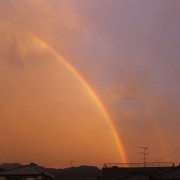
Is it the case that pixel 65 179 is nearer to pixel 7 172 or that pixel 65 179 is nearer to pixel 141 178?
pixel 7 172

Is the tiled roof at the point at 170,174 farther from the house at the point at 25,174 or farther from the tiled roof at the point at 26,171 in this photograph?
the tiled roof at the point at 26,171

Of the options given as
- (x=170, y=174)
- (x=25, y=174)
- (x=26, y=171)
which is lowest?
(x=170, y=174)

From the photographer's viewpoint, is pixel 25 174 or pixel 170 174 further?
pixel 25 174

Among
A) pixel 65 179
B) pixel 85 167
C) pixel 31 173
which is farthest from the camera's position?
pixel 85 167

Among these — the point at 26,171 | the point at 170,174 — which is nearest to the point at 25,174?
the point at 26,171

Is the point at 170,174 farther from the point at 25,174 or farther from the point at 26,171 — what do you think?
the point at 26,171

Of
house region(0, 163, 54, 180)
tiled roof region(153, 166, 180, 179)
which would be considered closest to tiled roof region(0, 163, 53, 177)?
house region(0, 163, 54, 180)

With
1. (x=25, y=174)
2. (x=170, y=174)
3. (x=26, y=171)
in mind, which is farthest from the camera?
(x=26, y=171)

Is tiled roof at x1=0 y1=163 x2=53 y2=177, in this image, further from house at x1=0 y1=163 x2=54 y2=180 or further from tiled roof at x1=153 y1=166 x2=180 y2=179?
tiled roof at x1=153 y1=166 x2=180 y2=179

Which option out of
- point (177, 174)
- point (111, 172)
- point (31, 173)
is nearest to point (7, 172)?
point (31, 173)

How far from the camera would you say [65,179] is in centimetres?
10475

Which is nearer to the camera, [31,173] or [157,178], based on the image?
[157,178]

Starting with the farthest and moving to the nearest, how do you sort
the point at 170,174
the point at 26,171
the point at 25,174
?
1. the point at 26,171
2. the point at 25,174
3. the point at 170,174

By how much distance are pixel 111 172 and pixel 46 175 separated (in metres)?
14.9
